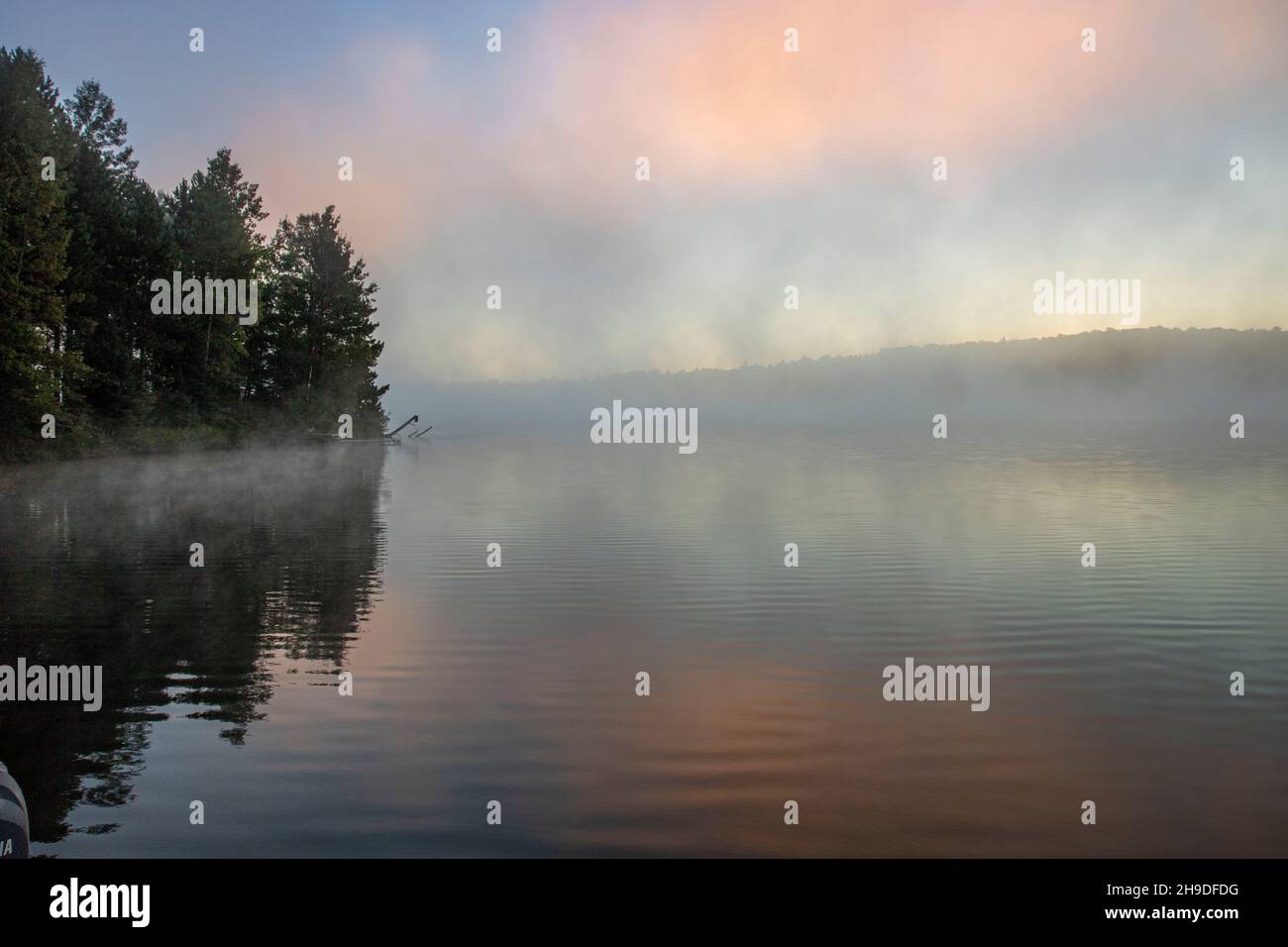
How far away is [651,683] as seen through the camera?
1638cm

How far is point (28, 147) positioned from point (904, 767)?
64.3 m

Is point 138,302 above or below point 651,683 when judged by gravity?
above

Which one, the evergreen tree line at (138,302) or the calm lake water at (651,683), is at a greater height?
the evergreen tree line at (138,302)

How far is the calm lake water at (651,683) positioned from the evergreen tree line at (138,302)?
25.1 meters

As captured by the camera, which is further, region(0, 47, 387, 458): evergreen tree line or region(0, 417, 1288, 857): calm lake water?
region(0, 47, 387, 458): evergreen tree line

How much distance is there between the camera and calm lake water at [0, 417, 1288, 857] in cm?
1038

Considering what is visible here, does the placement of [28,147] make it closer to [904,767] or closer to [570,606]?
[570,606]

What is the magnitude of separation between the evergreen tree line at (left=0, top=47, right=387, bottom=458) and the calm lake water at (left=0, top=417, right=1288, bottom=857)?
25085mm

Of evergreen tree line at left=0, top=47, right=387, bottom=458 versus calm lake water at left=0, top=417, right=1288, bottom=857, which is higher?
evergreen tree line at left=0, top=47, right=387, bottom=458

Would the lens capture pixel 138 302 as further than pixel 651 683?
Yes

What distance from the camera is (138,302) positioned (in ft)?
267

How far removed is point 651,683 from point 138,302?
255 ft

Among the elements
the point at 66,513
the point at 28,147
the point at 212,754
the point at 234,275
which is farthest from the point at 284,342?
the point at 212,754

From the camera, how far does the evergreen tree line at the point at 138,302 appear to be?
59.2 m
